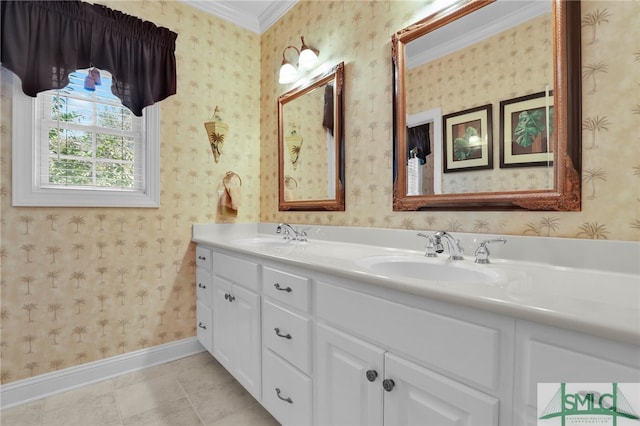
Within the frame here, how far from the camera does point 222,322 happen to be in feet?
6.19

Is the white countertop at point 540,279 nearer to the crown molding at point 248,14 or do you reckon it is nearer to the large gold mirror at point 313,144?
the large gold mirror at point 313,144

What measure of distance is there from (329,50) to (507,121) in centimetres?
124

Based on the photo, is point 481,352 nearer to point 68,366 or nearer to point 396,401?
point 396,401

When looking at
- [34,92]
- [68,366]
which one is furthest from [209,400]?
[34,92]

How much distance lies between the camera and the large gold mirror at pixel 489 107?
1071 millimetres

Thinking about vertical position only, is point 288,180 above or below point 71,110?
below

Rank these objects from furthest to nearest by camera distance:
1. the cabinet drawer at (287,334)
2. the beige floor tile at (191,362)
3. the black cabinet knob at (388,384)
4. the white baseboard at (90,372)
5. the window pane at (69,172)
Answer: the beige floor tile at (191,362) < the window pane at (69,172) < the white baseboard at (90,372) < the cabinet drawer at (287,334) < the black cabinet knob at (388,384)

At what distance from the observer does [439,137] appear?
1436 millimetres

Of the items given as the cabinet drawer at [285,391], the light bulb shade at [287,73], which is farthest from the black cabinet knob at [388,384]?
the light bulb shade at [287,73]

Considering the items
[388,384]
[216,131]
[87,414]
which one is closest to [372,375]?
[388,384]

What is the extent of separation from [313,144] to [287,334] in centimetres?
126

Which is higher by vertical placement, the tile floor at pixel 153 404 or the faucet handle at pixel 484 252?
the faucet handle at pixel 484 252

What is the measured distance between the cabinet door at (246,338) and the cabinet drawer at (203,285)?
0.39 metres

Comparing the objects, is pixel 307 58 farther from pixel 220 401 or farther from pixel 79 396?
pixel 79 396
